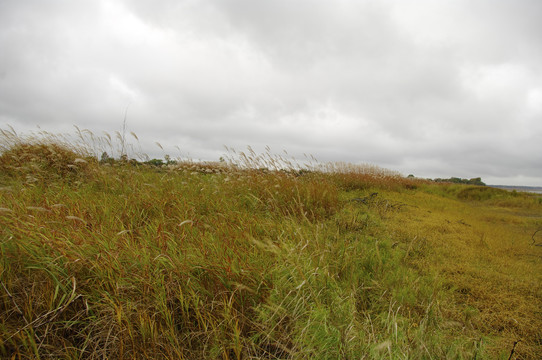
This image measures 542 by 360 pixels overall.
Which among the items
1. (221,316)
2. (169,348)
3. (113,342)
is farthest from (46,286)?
(221,316)

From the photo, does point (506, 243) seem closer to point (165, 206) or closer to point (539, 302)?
point (539, 302)

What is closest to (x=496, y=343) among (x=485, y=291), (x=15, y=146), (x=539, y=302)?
(x=485, y=291)

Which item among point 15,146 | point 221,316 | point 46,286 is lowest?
point 221,316

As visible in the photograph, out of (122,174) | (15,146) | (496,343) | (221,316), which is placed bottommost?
(496,343)

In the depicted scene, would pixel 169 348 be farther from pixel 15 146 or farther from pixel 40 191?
pixel 15 146

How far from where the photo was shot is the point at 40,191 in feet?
12.8

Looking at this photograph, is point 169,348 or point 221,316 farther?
point 221,316

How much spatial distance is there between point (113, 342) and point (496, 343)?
2.52 m

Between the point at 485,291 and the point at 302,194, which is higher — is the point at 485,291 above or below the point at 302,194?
below

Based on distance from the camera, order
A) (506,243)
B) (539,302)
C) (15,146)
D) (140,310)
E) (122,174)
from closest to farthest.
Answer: (140,310), (539,302), (506,243), (122,174), (15,146)

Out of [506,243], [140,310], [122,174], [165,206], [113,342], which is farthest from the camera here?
[122,174]

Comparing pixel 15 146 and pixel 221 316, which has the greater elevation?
pixel 15 146

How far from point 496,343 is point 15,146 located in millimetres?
9522

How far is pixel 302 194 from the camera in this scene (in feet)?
14.7
